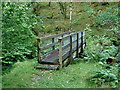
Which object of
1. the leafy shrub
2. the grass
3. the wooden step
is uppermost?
the leafy shrub

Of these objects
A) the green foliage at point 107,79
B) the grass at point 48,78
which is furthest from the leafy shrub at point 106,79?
the grass at point 48,78

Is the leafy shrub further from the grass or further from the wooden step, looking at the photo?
the wooden step

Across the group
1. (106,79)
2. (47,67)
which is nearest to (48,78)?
(47,67)

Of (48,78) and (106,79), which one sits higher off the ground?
(106,79)

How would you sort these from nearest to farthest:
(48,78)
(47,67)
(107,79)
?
(107,79), (48,78), (47,67)

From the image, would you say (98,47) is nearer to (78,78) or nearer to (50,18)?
(78,78)

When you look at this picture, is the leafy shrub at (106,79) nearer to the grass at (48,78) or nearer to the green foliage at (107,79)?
the green foliage at (107,79)

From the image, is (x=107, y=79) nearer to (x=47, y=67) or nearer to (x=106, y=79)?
(x=106, y=79)

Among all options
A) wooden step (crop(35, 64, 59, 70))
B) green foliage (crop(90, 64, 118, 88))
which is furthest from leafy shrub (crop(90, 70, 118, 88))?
wooden step (crop(35, 64, 59, 70))

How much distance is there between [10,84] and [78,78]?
2.20 m

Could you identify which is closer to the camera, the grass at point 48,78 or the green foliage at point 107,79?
the green foliage at point 107,79

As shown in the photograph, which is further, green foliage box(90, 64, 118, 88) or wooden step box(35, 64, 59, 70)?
wooden step box(35, 64, 59, 70)

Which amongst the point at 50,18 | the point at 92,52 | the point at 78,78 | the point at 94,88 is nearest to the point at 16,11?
the point at 78,78

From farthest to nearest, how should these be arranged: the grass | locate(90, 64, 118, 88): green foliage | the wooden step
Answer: the wooden step → the grass → locate(90, 64, 118, 88): green foliage
